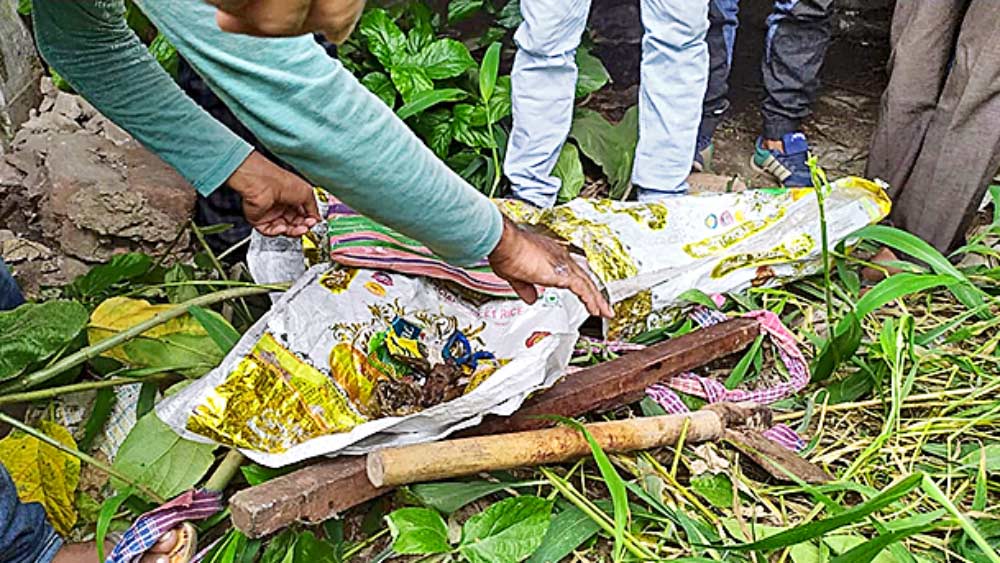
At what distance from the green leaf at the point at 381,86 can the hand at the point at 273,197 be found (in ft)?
2.14

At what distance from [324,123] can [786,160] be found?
1.68 metres

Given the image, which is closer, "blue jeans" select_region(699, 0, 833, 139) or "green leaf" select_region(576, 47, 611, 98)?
"green leaf" select_region(576, 47, 611, 98)

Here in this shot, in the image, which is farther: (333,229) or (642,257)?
(642,257)

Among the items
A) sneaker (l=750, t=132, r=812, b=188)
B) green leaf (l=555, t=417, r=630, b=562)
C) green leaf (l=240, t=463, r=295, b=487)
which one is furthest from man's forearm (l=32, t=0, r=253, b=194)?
sneaker (l=750, t=132, r=812, b=188)

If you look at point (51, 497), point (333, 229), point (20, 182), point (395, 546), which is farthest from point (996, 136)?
point (20, 182)

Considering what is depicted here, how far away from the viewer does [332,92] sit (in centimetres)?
74

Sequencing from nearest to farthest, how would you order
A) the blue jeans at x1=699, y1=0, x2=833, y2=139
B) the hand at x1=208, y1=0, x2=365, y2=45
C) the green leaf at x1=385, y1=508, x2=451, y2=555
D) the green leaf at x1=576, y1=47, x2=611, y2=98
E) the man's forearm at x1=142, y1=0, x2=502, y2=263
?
the hand at x1=208, y1=0, x2=365, y2=45, the man's forearm at x1=142, y1=0, x2=502, y2=263, the green leaf at x1=385, y1=508, x2=451, y2=555, the green leaf at x1=576, y1=47, x2=611, y2=98, the blue jeans at x1=699, y1=0, x2=833, y2=139

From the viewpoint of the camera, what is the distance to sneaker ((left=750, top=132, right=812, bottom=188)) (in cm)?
216

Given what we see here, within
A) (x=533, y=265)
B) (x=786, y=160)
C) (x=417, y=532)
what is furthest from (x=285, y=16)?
(x=786, y=160)

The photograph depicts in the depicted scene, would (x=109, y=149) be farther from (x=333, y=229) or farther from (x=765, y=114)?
(x=765, y=114)

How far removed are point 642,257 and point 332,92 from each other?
35.9 inches

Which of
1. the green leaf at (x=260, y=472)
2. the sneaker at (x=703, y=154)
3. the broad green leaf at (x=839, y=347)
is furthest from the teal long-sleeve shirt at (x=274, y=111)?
the sneaker at (x=703, y=154)

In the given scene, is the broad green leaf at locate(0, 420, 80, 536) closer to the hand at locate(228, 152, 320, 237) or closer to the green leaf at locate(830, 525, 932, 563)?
the hand at locate(228, 152, 320, 237)

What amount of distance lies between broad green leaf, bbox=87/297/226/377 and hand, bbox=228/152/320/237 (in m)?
0.16
